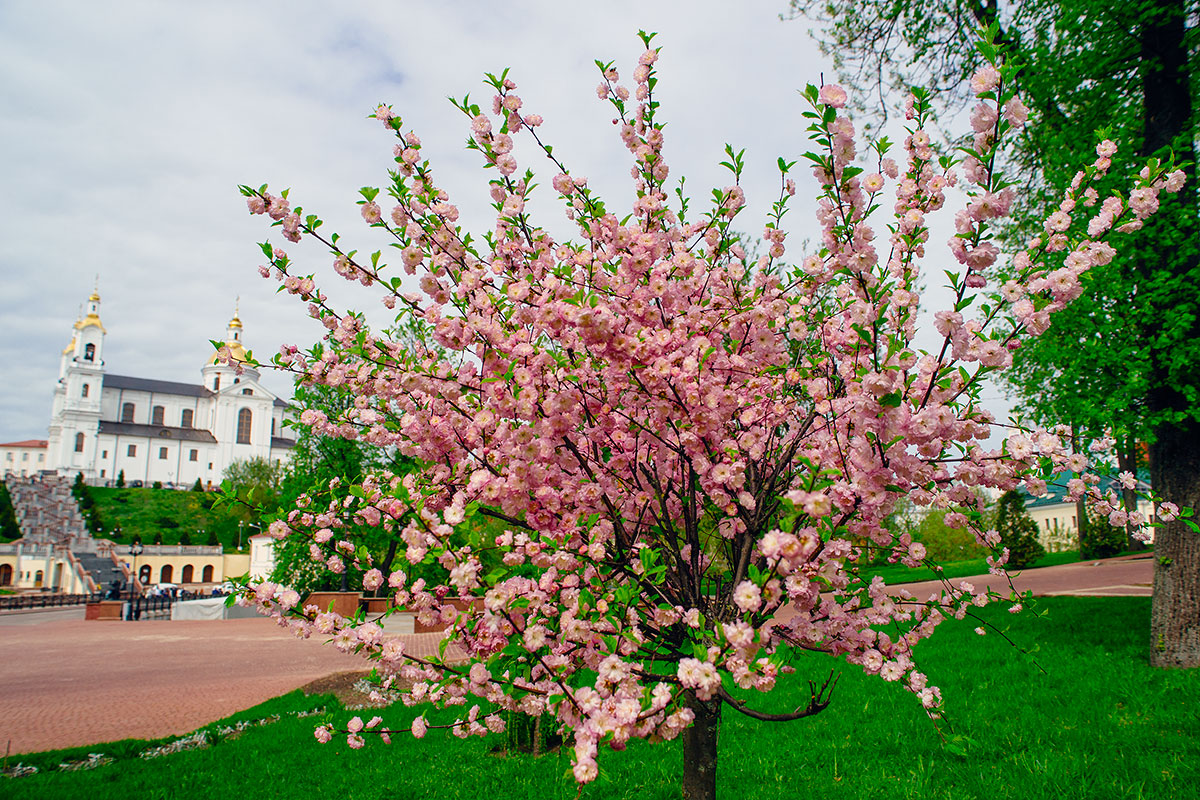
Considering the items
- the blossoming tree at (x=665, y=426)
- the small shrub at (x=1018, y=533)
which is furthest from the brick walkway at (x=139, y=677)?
the small shrub at (x=1018, y=533)

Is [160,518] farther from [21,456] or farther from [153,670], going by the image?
[153,670]

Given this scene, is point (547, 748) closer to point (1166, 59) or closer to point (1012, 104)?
point (1012, 104)

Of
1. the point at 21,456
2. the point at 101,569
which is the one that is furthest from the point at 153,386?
the point at 101,569

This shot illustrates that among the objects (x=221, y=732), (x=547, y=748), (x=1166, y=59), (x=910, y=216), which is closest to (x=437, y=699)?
(x=910, y=216)

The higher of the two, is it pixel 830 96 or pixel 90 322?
pixel 90 322

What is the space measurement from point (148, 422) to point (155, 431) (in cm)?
396

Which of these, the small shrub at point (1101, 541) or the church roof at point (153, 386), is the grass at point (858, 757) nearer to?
the small shrub at point (1101, 541)

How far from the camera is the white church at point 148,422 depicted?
290ft

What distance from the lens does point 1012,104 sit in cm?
249

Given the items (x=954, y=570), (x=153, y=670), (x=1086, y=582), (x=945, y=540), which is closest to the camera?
(x=153, y=670)

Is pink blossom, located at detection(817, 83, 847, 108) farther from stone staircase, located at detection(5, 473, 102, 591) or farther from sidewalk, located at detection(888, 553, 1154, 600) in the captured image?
stone staircase, located at detection(5, 473, 102, 591)

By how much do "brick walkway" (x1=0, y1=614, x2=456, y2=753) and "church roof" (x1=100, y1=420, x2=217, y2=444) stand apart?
255 feet

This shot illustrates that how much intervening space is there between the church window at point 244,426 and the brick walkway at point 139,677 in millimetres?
76093

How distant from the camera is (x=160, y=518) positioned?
235 ft
